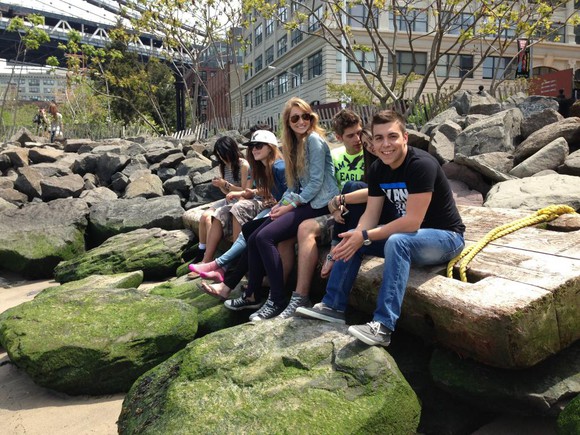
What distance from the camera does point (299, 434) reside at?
7.61ft

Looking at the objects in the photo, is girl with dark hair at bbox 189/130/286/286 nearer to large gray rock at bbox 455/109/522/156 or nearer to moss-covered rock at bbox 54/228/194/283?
moss-covered rock at bbox 54/228/194/283

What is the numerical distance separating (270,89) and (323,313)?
139 ft

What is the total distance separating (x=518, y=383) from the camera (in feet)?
8.75

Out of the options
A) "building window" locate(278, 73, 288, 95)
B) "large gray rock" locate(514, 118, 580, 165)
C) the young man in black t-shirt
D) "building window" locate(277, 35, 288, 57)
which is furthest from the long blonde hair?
"building window" locate(278, 73, 288, 95)

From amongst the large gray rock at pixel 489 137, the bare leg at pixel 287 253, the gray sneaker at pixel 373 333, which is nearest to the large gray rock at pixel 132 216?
the bare leg at pixel 287 253

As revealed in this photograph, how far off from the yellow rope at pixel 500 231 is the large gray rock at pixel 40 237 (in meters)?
5.43

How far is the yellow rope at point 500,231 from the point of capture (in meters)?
3.10

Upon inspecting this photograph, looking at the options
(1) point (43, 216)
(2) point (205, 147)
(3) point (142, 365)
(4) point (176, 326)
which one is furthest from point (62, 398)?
(2) point (205, 147)

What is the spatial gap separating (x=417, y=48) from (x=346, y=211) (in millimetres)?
32298

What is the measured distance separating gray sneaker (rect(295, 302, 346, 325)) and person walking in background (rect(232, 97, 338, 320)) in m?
0.53

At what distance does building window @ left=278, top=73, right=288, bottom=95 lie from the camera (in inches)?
1588

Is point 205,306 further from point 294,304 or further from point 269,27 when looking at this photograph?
point 269,27

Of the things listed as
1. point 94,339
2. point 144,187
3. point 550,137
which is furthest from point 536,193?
point 144,187

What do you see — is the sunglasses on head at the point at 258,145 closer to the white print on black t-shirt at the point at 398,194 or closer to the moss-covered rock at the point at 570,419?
the white print on black t-shirt at the point at 398,194
